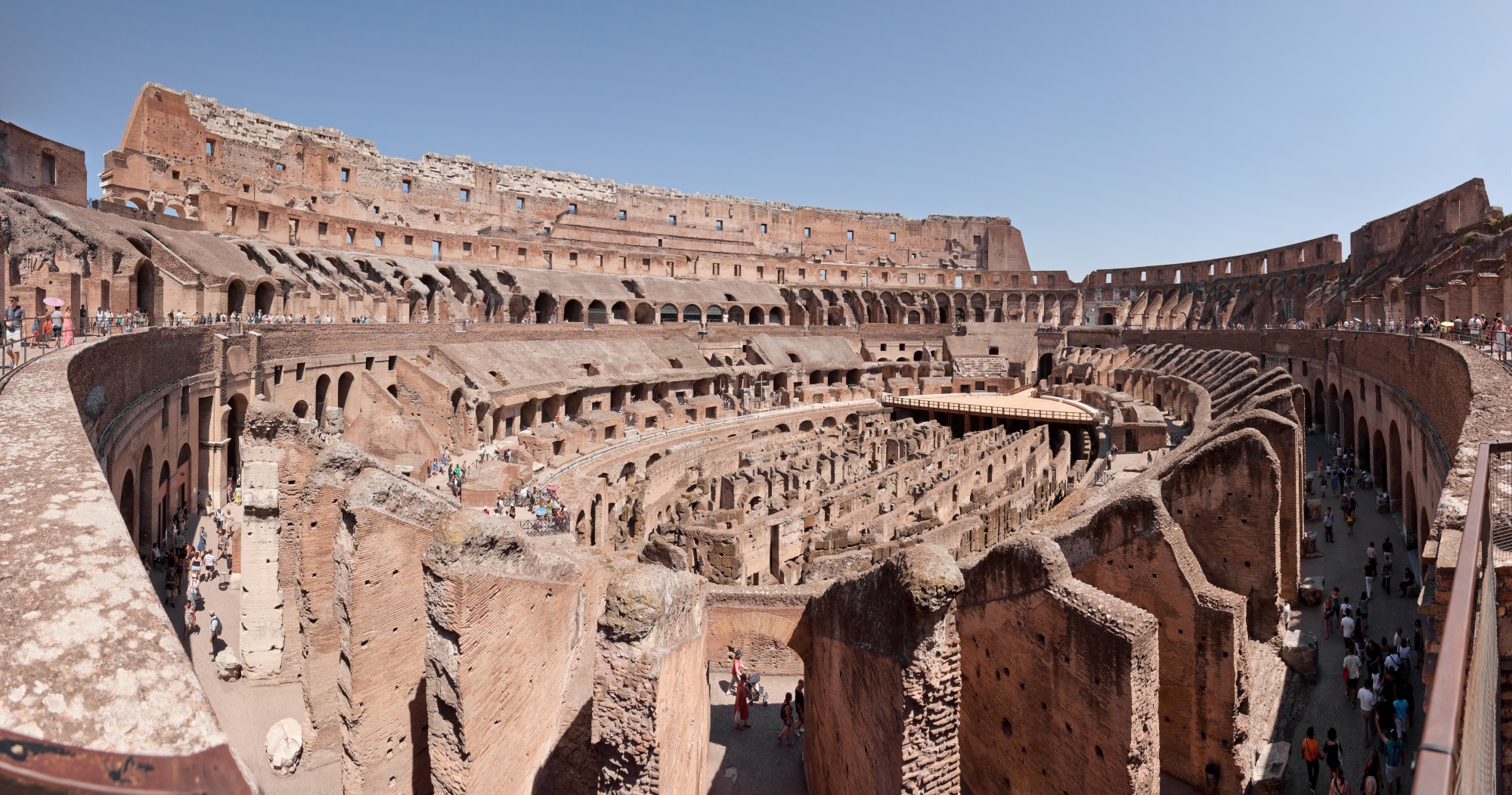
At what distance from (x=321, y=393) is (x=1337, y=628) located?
1003 inches

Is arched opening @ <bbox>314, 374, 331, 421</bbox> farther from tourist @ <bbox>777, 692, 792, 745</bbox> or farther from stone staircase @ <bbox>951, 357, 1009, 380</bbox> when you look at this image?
stone staircase @ <bbox>951, 357, 1009, 380</bbox>

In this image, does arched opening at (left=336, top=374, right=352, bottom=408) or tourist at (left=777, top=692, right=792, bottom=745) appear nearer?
tourist at (left=777, top=692, right=792, bottom=745)

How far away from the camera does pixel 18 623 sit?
9.43 feet

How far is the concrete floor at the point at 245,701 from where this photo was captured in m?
8.28

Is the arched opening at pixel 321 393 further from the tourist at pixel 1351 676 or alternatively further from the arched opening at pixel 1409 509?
the arched opening at pixel 1409 509

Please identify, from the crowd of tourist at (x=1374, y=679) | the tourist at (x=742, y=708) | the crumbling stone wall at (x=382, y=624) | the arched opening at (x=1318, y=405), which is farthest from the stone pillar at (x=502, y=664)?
the arched opening at (x=1318, y=405)

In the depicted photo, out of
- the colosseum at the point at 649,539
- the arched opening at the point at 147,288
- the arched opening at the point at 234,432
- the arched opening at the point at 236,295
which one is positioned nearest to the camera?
the colosseum at the point at 649,539

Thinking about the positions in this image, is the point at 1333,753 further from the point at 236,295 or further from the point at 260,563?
the point at 236,295

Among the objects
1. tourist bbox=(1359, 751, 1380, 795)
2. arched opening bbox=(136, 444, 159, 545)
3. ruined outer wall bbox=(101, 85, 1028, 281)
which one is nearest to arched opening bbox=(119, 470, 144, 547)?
arched opening bbox=(136, 444, 159, 545)

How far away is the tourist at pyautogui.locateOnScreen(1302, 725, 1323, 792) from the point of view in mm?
7887

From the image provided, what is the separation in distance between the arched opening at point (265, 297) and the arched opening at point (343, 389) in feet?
16.6

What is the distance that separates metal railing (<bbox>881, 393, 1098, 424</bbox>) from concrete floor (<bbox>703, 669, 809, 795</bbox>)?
22905 millimetres

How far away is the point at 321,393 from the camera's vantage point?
23031 mm

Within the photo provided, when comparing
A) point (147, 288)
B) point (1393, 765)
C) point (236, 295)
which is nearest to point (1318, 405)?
point (1393, 765)
